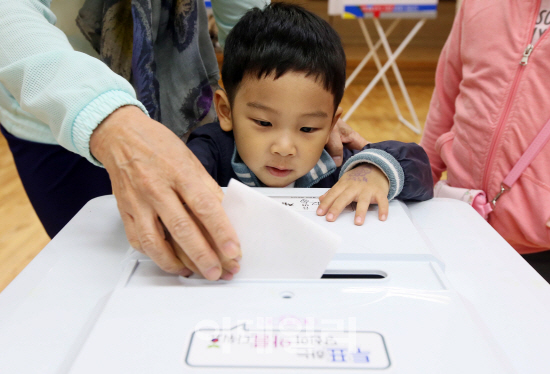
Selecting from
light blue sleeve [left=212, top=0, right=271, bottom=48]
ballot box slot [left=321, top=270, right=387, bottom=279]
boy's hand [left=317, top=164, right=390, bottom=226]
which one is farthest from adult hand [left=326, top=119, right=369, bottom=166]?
ballot box slot [left=321, top=270, right=387, bottom=279]

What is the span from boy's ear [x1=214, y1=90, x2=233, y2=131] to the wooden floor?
35 centimetres

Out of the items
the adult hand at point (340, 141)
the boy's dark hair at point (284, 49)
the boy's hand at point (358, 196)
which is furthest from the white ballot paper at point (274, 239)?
→ the adult hand at point (340, 141)

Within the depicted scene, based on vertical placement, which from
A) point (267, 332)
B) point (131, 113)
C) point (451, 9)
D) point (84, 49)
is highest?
point (451, 9)

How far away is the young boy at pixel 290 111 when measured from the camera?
2.33 feet

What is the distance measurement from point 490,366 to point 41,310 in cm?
42

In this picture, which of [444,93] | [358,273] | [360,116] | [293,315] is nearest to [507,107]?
[444,93]

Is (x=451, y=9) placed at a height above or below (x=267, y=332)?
above

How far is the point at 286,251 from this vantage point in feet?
1.47

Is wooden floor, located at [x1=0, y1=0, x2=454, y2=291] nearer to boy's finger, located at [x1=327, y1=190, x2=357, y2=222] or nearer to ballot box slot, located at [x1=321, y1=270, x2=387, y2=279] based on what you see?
boy's finger, located at [x1=327, y1=190, x2=357, y2=222]

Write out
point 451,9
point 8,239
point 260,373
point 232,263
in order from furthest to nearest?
1. point 451,9
2. point 8,239
3. point 232,263
4. point 260,373

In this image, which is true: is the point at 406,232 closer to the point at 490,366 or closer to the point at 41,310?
the point at 490,366

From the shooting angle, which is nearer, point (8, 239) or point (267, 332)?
point (267, 332)

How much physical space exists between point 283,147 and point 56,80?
37 cm

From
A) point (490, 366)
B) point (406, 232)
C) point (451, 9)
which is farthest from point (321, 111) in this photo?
point (451, 9)
